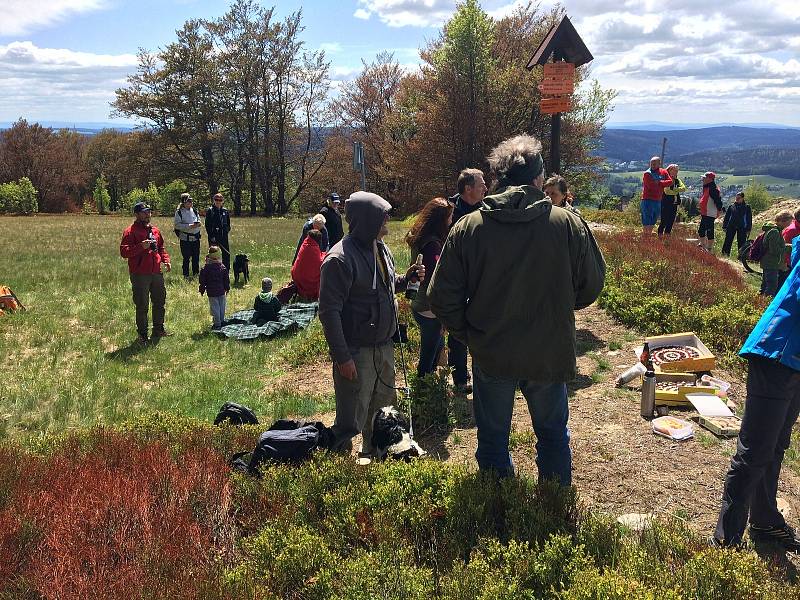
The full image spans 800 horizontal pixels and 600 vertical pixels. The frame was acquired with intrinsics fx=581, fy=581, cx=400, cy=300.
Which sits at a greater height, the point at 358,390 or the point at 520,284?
the point at 520,284

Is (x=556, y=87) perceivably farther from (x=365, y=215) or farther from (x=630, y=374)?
(x=365, y=215)

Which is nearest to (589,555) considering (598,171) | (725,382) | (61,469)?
(61,469)

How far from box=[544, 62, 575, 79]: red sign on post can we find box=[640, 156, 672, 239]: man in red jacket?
9.44ft

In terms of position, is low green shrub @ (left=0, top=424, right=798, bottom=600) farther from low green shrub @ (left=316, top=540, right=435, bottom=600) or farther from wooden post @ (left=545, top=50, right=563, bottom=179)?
wooden post @ (left=545, top=50, right=563, bottom=179)

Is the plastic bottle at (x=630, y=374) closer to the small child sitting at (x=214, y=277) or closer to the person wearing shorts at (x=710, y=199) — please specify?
the small child sitting at (x=214, y=277)

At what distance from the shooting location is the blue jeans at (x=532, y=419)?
3.28 m

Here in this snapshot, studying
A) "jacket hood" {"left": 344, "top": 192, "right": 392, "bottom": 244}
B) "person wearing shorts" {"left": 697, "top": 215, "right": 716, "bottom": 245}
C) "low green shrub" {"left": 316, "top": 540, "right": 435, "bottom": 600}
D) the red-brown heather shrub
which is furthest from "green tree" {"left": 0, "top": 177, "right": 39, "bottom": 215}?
"low green shrub" {"left": 316, "top": 540, "right": 435, "bottom": 600}

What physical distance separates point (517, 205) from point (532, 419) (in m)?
1.27

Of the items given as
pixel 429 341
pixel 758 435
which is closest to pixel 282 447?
pixel 429 341

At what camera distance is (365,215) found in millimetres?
4082

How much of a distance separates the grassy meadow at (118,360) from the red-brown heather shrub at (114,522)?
2122mm

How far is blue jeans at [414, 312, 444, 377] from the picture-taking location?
5.71 meters

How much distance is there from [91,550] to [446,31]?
33.7 metres

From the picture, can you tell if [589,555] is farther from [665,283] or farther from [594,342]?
[665,283]
